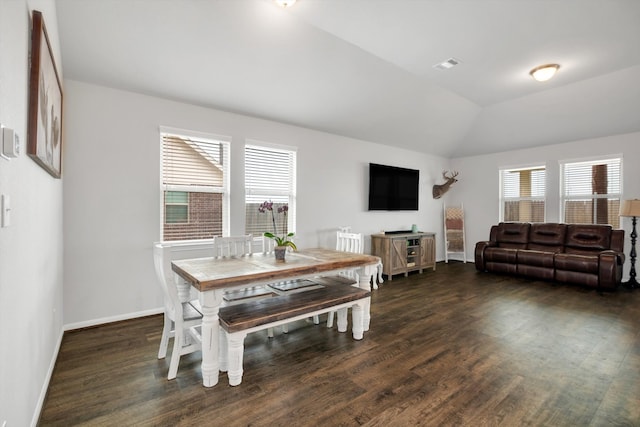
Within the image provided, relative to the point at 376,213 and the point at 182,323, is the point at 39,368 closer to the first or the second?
the point at 182,323

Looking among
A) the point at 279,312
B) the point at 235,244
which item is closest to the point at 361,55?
the point at 235,244

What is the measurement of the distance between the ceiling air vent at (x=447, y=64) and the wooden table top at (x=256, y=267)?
9.18 feet

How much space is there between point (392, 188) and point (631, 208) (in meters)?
3.74

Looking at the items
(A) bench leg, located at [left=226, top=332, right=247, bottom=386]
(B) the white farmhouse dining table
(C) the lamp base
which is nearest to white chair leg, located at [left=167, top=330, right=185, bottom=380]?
Result: (B) the white farmhouse dining table

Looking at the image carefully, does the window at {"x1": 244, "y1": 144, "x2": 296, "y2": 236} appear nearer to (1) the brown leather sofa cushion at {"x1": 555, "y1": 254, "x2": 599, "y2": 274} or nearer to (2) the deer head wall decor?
(2) the deer head wall decor

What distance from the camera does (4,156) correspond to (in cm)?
113

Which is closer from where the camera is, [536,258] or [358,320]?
[358,320]

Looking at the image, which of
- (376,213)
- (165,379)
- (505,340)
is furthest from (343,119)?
(165,379)

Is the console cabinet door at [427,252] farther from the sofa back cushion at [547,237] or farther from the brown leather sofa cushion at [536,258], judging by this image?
the sofa back cushion at [547,237]

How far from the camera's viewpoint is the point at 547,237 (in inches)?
229

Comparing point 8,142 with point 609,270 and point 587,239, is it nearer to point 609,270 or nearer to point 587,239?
point 609,270

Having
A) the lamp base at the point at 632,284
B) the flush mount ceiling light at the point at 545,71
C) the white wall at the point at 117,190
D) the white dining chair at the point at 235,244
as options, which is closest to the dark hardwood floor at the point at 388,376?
the white wall at the point at 117,190

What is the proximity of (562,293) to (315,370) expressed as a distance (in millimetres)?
4331

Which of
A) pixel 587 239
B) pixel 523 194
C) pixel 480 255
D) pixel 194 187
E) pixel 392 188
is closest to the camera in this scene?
pixel 194 187
